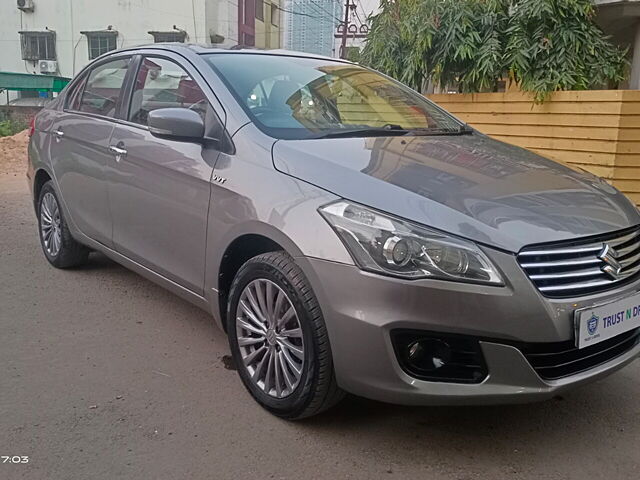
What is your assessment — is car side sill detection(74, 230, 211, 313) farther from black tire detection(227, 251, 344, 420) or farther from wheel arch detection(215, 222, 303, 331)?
black tire detection(227, 251, 344, 420)

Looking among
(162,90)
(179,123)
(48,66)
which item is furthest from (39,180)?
(48,66)

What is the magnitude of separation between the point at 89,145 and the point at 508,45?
4956mm

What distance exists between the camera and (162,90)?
11.7 ft

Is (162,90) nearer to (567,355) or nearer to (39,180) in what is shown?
(39,180)

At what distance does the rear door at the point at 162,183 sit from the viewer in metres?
3.04

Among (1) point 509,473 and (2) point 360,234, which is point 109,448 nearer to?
(2) point 360,234

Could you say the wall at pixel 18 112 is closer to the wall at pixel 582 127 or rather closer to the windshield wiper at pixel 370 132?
the wall at pixel 582 127

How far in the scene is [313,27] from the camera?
3572cm

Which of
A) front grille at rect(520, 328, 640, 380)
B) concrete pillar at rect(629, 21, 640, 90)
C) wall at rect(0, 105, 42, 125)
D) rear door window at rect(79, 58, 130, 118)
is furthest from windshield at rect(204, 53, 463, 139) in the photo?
wall at rect(0, 105, 42, 125)

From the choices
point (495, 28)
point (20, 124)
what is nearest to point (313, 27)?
point (20, 124)

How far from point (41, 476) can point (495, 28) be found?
6.64m

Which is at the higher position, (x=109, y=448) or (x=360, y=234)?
(x=360, y=234)

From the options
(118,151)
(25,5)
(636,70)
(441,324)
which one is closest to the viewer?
(441,324)

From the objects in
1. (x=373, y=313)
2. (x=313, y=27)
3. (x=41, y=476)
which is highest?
(x=313, y=27)
